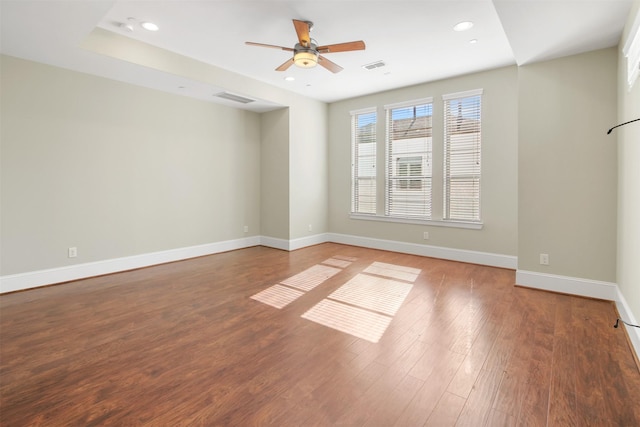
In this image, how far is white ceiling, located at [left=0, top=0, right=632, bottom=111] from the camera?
108 inches

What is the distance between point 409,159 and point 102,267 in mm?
5258

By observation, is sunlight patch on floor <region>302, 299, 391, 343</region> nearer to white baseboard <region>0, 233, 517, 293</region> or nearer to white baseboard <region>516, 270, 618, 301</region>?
white baseboard <region>516, 270, 618, 301</region>

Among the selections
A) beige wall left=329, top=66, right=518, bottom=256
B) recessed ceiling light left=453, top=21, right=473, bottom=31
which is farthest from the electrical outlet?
recessed ceiling light left=453, top=21, right=473, bottom=31

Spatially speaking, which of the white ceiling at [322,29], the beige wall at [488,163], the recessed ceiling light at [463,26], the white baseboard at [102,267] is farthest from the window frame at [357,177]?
the recessed ceiling light at [463,26]

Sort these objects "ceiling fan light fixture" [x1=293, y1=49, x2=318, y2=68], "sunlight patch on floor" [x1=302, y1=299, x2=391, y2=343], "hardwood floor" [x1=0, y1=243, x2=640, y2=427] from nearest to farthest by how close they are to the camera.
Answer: "hardwood floor" [x1=0, y1=243, x2=640, y2=427], "sunlight patch on floor" [x1=302, y1=299, x2=391, y2=343], "ceiling fan light fixture" [x1=293, y1=49, x2=318, y2=68]

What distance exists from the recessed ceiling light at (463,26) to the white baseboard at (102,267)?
5.01 meters

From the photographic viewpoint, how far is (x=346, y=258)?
5.44 m

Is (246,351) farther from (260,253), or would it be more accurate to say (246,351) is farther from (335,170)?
(335,170)

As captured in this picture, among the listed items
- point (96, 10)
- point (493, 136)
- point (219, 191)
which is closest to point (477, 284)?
point (493, 136)

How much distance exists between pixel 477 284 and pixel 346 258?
213 cm

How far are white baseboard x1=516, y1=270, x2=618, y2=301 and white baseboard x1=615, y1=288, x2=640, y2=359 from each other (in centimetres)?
16

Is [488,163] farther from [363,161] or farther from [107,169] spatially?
[107,169]

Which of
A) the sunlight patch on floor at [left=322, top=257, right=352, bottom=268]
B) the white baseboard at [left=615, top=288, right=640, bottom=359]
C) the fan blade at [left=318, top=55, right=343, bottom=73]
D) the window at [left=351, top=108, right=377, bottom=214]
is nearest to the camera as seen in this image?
the white baseboard at [left=615, top=288, right=640, bottom=359]

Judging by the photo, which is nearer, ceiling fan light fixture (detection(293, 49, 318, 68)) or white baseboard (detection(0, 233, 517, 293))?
ceiling fan light fixture (detection(293, 49, 318, 68))
